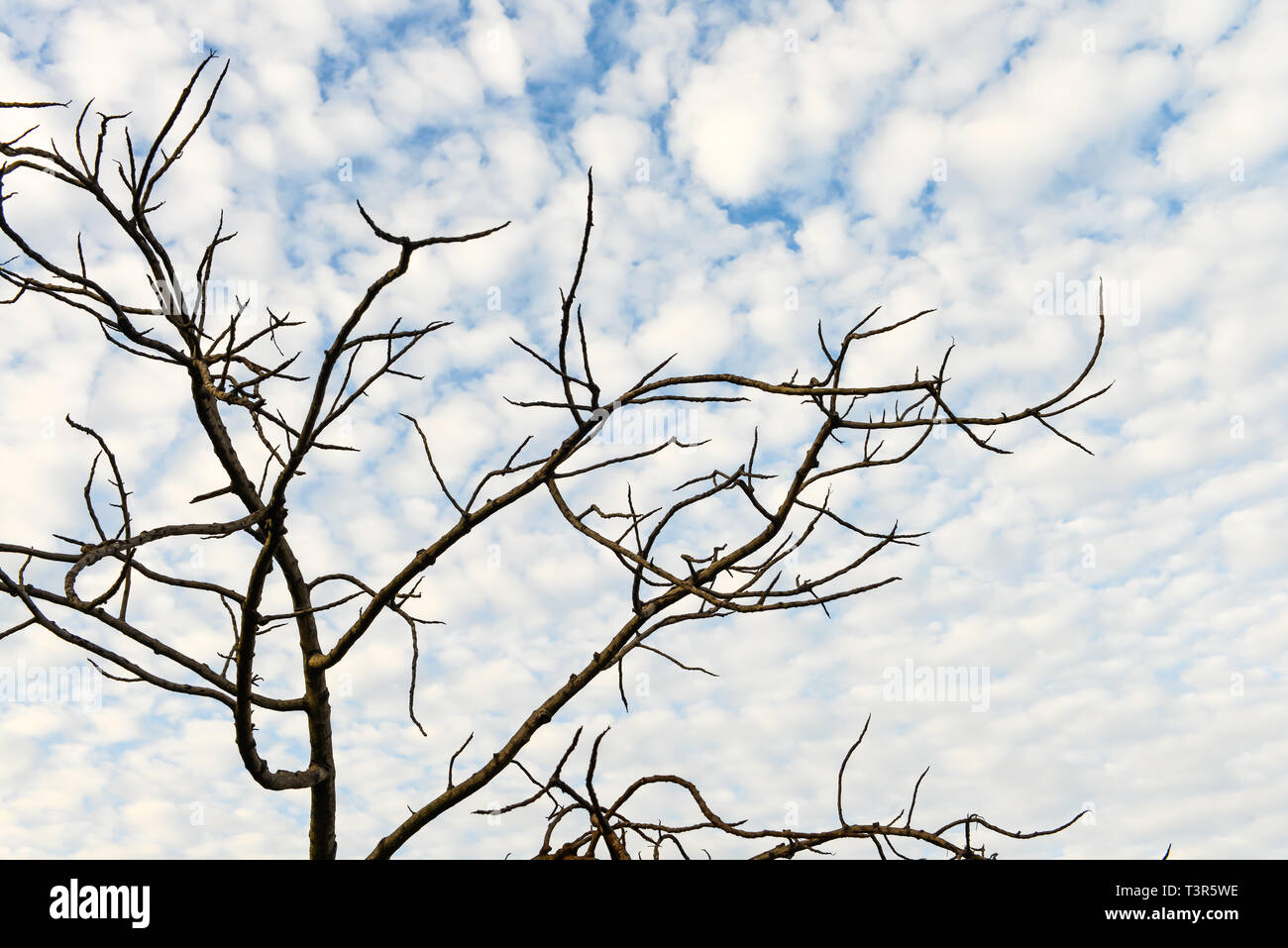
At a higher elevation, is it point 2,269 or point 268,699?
point 2,269

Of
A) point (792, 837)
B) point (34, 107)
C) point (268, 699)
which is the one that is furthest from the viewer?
point (268, 699)

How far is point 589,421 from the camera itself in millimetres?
2662

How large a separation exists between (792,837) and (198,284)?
9.37ft

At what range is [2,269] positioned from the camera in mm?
3404
